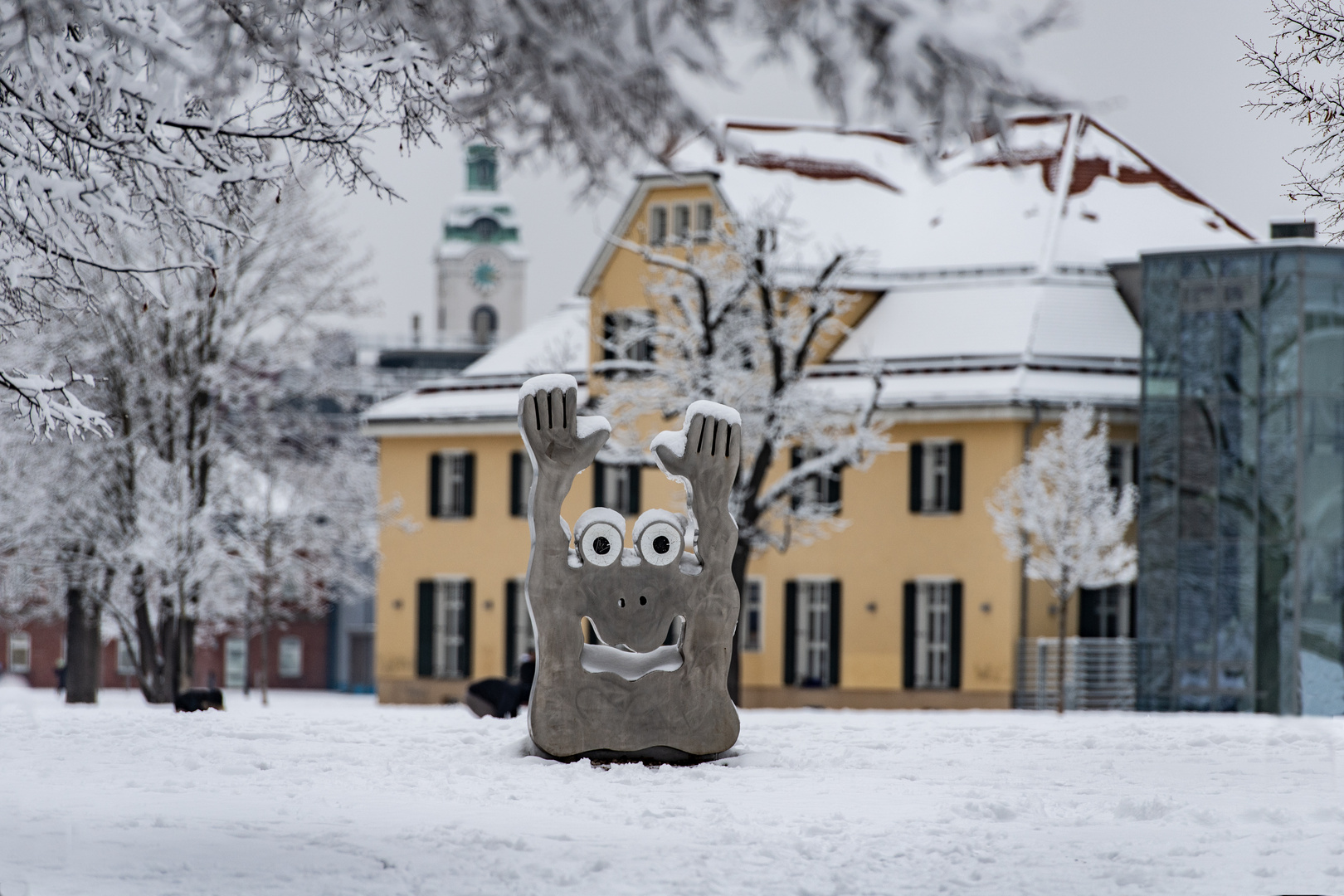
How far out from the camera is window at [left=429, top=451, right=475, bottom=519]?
40719 mm

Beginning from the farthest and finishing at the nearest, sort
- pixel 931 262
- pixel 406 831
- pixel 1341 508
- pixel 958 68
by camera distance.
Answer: pixel 931 262 → pixel 1341 508 → pixel 406 831 → pixel 958 68

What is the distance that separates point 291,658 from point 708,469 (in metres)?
51.1

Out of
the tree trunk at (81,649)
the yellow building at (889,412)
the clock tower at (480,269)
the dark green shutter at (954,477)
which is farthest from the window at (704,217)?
the clock tower at (480,269)

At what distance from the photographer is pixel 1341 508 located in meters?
31.4

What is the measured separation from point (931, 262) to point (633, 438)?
905cm

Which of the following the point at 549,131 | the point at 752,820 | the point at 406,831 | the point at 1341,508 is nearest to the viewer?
the point at 549,131

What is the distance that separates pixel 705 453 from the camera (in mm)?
14922

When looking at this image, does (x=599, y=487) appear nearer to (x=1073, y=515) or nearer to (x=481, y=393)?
(x=481, y=393)

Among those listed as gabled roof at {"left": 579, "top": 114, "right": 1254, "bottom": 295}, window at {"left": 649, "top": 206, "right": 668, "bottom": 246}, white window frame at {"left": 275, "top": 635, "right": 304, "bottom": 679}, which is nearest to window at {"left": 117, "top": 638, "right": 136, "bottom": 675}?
white window frame at {"left": 275, "top": 635, "right": 304, "bottom": 679}

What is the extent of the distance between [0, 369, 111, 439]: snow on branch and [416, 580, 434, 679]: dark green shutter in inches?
1101

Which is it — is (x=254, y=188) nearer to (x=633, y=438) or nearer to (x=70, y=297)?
(x=70, y=297)

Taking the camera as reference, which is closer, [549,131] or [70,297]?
[549,131]

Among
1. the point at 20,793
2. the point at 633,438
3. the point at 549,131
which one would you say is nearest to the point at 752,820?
the point at 20,793

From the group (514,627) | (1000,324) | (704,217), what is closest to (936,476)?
(1000,324)
